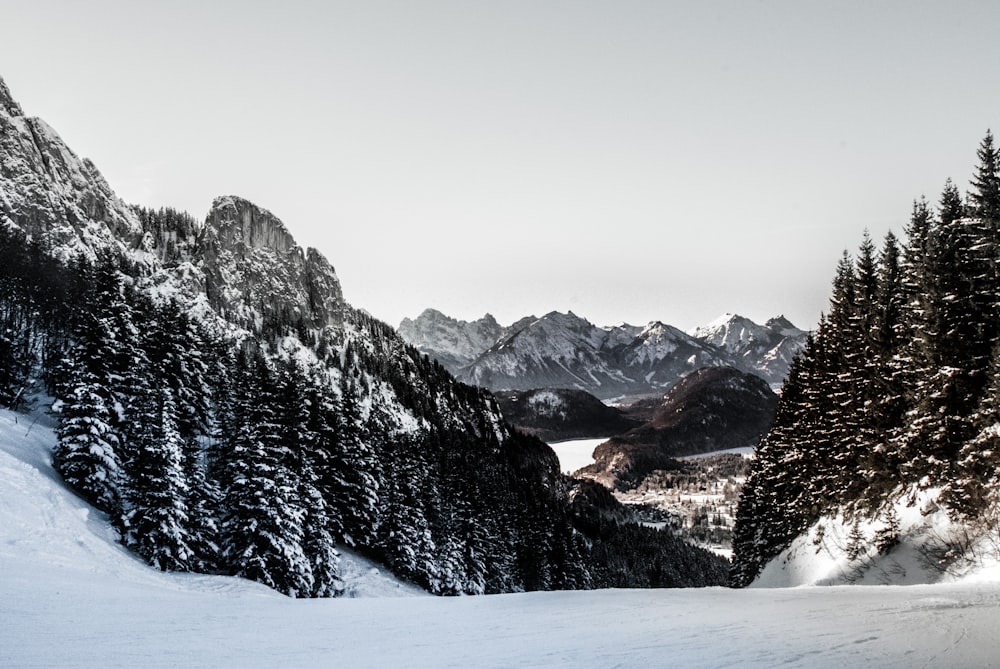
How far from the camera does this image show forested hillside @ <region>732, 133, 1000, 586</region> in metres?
28.0

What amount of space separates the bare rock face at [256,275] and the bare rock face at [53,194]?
21.1m

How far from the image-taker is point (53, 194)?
119500mm

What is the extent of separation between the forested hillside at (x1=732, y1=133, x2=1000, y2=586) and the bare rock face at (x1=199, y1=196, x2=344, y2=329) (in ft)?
452

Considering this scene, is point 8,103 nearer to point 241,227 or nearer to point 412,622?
point 241,227

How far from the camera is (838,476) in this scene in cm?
3853

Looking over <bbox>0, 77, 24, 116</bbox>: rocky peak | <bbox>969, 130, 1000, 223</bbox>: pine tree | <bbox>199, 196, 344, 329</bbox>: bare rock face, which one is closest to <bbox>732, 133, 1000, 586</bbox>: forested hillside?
<bbox>969, 130, 1000, 223</bbox>: pine tree

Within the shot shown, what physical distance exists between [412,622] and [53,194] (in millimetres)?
136500

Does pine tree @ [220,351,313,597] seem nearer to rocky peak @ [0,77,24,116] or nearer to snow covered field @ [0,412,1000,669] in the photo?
snow covered field @ [0,412,1000,669]

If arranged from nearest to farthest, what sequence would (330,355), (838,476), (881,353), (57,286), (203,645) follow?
(203,645), (881,353), (838,476), (57,286), (330,355)

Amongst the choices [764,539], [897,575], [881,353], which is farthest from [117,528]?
[764,539]

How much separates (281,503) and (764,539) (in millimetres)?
39460

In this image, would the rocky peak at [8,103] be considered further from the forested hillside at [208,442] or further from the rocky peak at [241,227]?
the rocky peak at [241,227]

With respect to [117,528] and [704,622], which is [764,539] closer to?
[704,622]

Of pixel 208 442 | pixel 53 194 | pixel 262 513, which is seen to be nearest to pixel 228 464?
pixel 262 513
